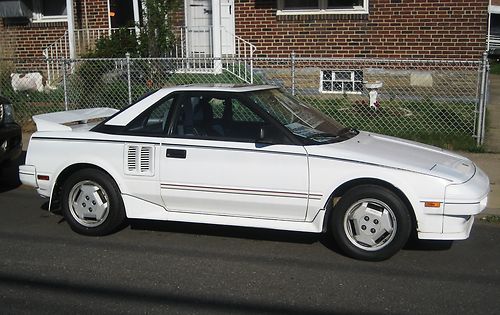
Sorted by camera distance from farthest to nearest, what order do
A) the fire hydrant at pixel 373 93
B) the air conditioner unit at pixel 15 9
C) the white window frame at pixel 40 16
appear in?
the white window frame at pixel 40 16 → the air conditioner unit at pixel 15 9 → the fire hydrant at pixel 373 93

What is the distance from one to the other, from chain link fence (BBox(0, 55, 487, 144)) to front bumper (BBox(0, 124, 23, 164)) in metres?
2.79

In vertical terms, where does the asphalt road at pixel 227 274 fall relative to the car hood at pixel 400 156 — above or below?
below

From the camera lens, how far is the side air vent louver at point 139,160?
5.32 m

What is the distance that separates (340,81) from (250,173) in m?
7.77

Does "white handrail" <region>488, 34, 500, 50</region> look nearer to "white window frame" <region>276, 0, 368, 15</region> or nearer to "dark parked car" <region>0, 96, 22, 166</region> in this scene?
"white window frame" <region>276, 0, 368, 15</region>

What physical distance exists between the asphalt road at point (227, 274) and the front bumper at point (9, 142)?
142 centimetres

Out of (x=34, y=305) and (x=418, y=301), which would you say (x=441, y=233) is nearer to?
(x=418, y=301)

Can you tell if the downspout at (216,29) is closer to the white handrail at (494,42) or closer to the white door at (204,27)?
the white door at (204,27)

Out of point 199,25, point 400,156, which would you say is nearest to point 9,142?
point 400,156

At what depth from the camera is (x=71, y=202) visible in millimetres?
5602

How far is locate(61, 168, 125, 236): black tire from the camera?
545 cm

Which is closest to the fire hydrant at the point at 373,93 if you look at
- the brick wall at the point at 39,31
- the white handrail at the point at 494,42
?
the brick wall at the point at 39,31

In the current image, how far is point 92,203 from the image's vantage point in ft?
18.2

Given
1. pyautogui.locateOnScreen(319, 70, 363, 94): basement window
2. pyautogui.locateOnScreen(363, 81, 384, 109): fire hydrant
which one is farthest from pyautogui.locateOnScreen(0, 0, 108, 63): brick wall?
pyautogui.locateOnScreen(363, 81, 384, 109): fire hydrant
